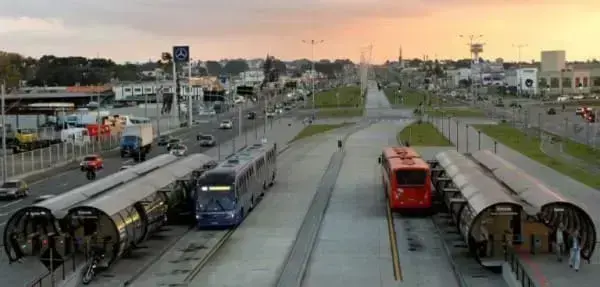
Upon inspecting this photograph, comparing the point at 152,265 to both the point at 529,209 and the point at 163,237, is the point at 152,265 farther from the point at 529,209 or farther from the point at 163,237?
the point at 529,209

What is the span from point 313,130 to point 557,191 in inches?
3337

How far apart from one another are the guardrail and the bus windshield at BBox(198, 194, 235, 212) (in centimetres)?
1399

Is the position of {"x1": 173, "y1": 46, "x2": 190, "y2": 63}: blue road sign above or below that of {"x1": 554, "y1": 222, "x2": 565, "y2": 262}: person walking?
above

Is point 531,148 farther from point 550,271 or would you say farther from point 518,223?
point 550,271

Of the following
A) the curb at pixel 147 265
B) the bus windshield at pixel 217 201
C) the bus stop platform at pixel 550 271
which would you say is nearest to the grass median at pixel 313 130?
the bus windshield at pixel 217 201

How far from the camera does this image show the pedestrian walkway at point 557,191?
2638cm

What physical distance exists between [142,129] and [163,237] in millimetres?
49354

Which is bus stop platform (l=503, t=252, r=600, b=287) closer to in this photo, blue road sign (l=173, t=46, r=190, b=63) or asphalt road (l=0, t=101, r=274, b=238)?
asphalt road (l=0, t=101, r=274, b=238)

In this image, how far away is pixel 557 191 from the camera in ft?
107

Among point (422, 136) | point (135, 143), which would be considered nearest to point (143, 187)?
point (135, 143)

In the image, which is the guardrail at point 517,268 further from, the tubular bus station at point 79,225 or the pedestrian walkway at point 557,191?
the tubular bus station at point 79,225

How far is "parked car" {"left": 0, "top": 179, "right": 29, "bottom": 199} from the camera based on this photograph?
173ft

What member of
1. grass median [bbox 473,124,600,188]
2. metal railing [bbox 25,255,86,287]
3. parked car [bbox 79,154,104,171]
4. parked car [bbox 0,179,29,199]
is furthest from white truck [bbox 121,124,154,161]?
metal railing [bbox 25,255,86,287]

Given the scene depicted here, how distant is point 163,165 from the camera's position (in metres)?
42.9
